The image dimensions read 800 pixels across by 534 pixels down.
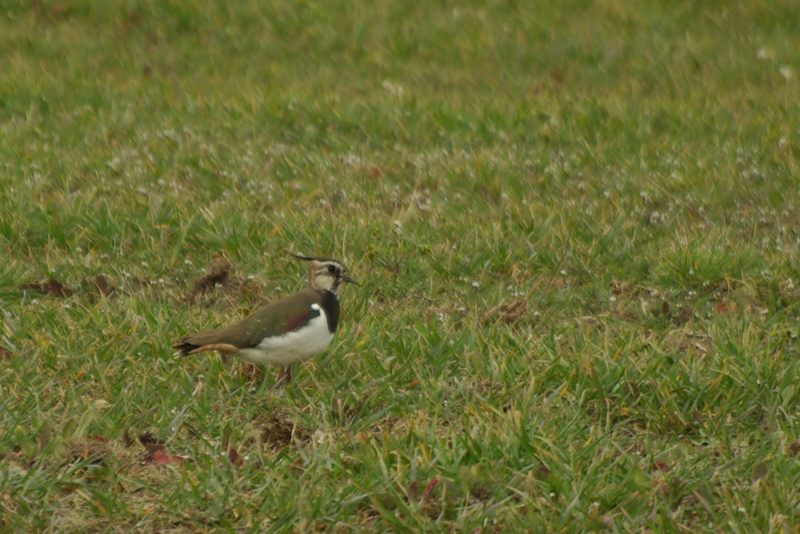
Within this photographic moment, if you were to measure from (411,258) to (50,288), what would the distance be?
7.43 feet

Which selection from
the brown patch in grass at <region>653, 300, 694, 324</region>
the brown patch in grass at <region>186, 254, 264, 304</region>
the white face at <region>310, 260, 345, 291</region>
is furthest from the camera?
the brown patch in grass at <region>186, 254, 264, 304</region>

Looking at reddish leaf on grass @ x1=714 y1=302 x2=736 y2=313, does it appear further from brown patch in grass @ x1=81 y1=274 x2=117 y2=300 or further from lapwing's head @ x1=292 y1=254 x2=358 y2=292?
brown patch in grass @ x1=81 y1=274 x2=117 y2=300

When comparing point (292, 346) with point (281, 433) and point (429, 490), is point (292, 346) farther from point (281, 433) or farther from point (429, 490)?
point (429, 490)

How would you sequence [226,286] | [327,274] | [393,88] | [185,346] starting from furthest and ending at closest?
1. [393,88]
2. [226,286]
3. [327,274]
4. [185,346]

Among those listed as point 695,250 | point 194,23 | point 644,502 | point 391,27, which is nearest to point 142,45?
point 194,23

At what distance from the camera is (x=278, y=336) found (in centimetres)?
705

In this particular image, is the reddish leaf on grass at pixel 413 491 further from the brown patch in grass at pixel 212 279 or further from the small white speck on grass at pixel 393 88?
the small white speck on grass at pixel 393 88

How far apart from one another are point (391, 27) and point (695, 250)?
6867 mm

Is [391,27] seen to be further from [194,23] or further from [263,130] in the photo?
[263,130]

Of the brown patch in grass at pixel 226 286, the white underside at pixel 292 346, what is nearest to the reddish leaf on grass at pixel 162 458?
the white underside at pixel 292 346

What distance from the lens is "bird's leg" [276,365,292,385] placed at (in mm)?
7222

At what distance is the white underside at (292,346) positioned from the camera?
23.1 ft

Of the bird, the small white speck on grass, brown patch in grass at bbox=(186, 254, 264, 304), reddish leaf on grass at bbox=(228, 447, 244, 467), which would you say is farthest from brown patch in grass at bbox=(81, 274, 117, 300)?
the small white speck on grass

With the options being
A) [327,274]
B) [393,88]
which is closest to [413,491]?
[327,274]
